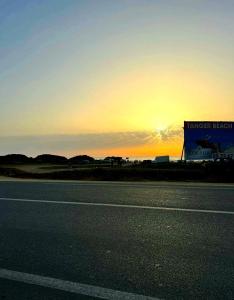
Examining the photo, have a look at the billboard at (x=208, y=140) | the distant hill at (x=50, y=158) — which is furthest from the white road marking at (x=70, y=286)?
the distant hill at (x=50, y=158)

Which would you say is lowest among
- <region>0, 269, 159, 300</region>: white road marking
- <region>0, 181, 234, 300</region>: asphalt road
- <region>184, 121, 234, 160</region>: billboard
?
<region>0, 269, 159, 300</region>: white road marking

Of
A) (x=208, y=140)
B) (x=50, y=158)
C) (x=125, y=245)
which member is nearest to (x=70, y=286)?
(x=125, y=245)

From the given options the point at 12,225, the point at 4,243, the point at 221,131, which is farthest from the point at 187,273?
the point at 221,131

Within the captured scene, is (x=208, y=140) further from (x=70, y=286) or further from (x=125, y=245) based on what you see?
(x=70, y=286)

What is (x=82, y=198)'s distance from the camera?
12.9 meters

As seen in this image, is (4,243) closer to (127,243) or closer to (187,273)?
(127,243)

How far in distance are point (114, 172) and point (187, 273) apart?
77.1ft

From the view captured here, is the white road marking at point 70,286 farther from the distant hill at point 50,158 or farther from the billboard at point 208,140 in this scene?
the distant hill at point 50,158

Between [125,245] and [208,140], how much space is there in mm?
30992

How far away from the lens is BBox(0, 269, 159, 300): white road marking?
550cm

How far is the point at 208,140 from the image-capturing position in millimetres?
37844

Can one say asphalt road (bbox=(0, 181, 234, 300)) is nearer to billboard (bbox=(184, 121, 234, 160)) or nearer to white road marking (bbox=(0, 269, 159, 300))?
white road marking (bbox=(0, 269, 159, 300))

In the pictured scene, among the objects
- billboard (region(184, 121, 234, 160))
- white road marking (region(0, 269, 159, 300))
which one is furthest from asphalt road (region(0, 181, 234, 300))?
billboard (region(184, 121, 234, 160))

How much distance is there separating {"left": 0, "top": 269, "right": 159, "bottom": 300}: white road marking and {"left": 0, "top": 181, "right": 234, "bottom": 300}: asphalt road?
6 cm
